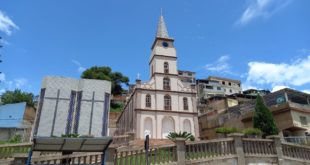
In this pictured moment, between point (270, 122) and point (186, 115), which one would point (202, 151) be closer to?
point (270, 122)

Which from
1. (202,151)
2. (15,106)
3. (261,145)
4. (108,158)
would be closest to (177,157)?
(202,151)

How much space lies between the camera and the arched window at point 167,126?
31.3 meters

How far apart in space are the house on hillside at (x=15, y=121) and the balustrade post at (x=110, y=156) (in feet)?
76.9

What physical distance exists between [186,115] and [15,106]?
2171 cm

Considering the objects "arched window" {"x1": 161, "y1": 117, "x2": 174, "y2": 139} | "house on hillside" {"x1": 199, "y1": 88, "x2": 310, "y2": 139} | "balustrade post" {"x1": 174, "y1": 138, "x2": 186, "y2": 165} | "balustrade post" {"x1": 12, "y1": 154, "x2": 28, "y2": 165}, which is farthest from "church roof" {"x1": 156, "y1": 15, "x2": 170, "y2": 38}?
"balustrade post" {"x1": 12, "y1": 154, "x2": 28, "y2": 165}

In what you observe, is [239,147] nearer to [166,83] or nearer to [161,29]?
[166,83]

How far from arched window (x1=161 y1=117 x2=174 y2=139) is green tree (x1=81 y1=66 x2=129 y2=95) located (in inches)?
935

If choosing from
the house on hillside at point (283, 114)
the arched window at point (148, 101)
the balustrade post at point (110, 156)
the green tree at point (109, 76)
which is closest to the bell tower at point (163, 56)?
the arched window at point (148, 101)

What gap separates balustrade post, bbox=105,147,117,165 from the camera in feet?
34.5

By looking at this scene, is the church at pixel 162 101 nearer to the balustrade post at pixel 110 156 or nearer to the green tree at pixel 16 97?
the balustrade post at pixel 110 156

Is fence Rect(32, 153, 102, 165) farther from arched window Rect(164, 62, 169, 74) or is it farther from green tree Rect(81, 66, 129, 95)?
green tree Rect(81, 66, 129, 95)

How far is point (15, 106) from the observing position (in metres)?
34.8

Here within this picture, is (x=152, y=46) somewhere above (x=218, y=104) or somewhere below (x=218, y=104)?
above

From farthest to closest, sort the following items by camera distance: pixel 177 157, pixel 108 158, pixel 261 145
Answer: pixel 261 145, pixel 177 157, pixel 108 158
